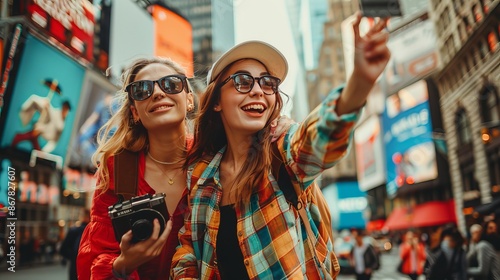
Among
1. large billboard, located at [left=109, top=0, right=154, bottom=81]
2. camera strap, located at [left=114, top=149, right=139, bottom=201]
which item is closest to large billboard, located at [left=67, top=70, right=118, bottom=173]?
large billboard, located at [left=109, top=0, right=154, bottom=81]

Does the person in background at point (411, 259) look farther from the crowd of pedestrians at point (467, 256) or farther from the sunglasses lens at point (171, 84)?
the sunglasses lens at point (171, 84)

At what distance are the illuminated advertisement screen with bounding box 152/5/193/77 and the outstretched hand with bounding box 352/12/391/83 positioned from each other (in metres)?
7.47

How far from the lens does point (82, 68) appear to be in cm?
611

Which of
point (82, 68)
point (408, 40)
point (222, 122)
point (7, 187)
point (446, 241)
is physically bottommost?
point (446, 241)

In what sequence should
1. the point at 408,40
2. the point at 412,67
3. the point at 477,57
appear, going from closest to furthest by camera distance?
the point at 477,57
the point at 408,40
the point at 412,67

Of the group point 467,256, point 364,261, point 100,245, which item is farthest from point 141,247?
point 364,261

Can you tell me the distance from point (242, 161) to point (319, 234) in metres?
0.46

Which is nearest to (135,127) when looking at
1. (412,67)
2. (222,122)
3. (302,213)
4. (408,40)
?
(222,122)

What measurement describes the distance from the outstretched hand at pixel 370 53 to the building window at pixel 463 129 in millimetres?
3588

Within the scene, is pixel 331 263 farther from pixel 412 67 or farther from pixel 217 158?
pixel 412 67

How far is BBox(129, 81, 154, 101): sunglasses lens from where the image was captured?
2178mm

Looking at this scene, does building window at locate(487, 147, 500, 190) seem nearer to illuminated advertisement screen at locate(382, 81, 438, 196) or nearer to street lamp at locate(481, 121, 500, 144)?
street lamp at locate(481, 121, 500, 144)

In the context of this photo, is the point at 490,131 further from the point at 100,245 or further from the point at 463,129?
the point at 100,245

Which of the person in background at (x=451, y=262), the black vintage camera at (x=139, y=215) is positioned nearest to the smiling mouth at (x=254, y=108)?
the black vintage camera at (x=139, y=215)
